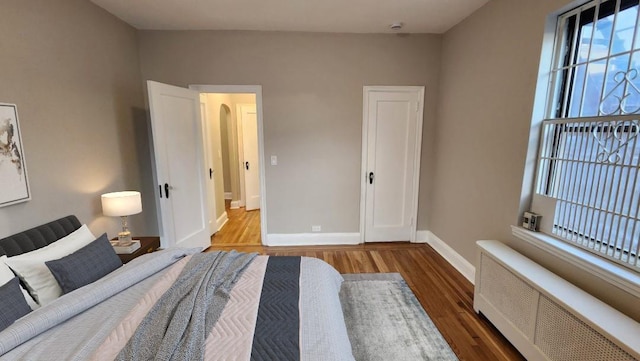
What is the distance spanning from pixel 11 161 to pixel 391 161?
3.53m

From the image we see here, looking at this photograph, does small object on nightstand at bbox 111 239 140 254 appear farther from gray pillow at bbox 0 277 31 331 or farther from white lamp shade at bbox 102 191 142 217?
gray pillow at bbox 0 277 31 331

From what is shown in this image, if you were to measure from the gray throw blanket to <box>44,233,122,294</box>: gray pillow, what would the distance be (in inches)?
21.3

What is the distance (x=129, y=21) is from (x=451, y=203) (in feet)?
13.7

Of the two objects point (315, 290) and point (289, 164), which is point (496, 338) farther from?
point (289, 164)

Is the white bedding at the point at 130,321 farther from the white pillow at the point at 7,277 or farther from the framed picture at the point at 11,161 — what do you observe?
the framed picture at the point at 11,161

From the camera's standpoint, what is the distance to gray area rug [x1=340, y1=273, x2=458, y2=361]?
1900mm

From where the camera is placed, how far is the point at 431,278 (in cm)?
292

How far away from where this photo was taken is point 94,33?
2588mm

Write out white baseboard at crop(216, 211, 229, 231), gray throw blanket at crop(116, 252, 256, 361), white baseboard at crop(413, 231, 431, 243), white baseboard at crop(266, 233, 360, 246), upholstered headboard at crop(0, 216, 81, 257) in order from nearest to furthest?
gray throw blanket at crop(116, 252, 256, 361)
upholstered headboard at crop(0, 216, 81, 257)
white baseboard at crop(266, 233, 360, 246)
white baseboard at crop(413, 231, 431, 243)
white baseboard at crop(216, 211, 229, 231)

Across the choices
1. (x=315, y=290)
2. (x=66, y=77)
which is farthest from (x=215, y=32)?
(x=315, y=290)

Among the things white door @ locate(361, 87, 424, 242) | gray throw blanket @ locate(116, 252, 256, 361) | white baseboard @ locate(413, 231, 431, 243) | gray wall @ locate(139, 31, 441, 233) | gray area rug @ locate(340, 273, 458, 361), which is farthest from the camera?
white baseboard @ locate(413, 231, 431, 243)

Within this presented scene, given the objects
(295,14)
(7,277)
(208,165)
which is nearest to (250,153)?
(208,165)

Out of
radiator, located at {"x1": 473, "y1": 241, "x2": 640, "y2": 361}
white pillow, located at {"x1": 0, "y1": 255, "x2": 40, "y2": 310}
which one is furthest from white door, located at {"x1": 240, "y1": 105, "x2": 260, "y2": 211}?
radiator, located at {"x1": 473, "y1": 241, "x2": 640, "y2": 361}

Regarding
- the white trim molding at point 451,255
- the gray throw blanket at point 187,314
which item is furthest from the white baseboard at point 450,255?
the gray throw blanket at point 187,314
